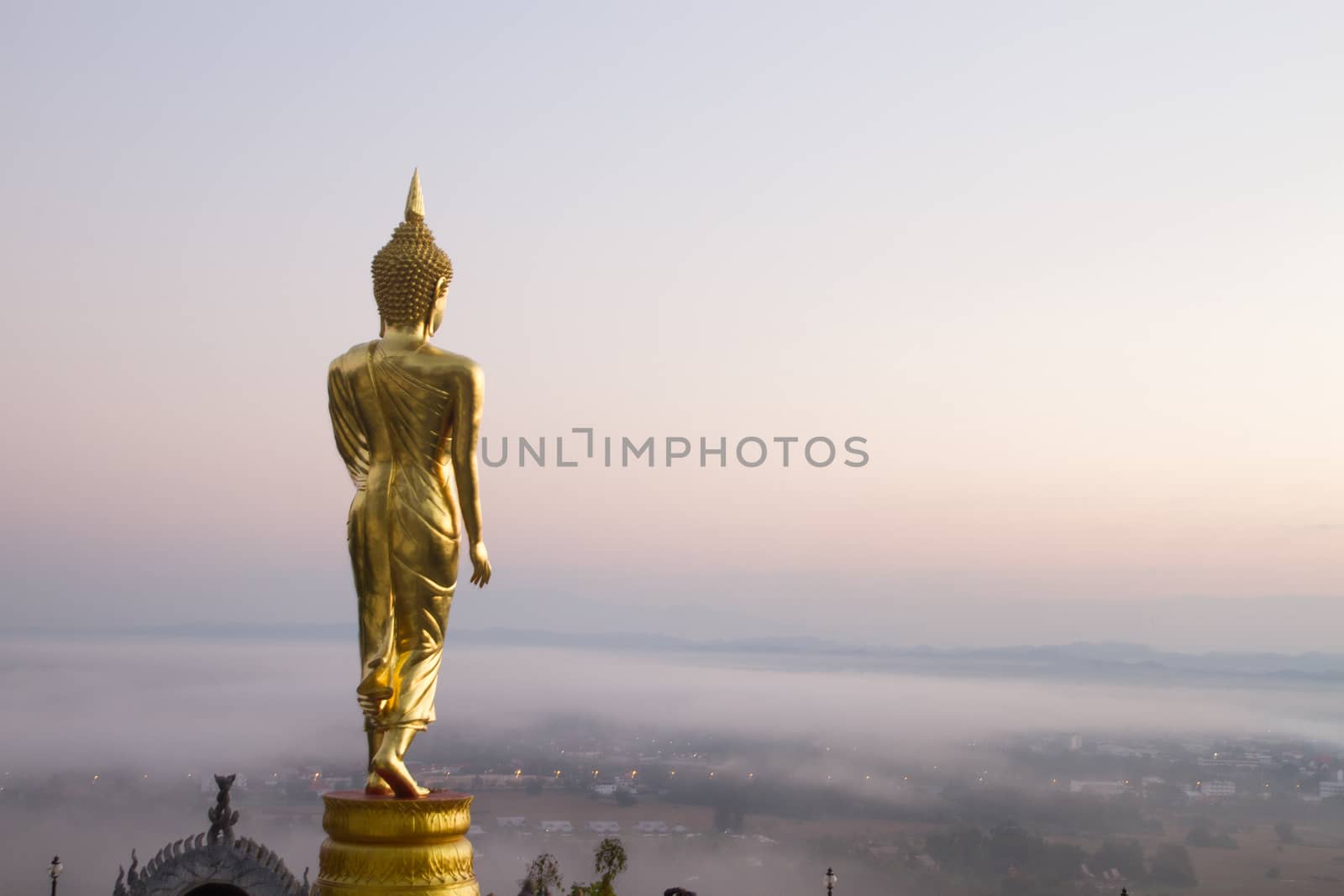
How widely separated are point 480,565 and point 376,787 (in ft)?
5.26

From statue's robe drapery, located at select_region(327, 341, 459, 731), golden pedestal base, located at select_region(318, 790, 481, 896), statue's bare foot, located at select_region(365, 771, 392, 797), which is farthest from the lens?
statue's robe drapery, located at select_region(327, 341, 459, 731)

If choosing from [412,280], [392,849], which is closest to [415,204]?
[412,280]

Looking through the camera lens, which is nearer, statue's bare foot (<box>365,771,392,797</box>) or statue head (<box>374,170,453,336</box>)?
statue's bare foot (<box>365,771,392,797</box>)

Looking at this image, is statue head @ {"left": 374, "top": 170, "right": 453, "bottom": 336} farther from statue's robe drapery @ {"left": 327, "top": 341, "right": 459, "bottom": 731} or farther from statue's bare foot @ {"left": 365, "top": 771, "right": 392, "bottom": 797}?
statue's bare foot @ {"left": 365, "top": 771, "right": 392, "bottom": 797}

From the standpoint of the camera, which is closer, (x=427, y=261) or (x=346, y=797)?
(x=346, y=797)

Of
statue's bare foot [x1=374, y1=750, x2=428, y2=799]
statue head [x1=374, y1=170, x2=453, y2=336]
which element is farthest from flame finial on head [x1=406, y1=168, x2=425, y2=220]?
statue's bare foot [x1=374, y1=750, x2=428, y2=799]

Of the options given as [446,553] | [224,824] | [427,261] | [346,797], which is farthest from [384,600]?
[224,824]

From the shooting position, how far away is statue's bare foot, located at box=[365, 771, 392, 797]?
386 inches

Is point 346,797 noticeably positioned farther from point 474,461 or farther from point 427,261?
point 427,261

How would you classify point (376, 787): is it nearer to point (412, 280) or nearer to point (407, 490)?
point (407, 490)

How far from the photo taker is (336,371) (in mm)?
10266

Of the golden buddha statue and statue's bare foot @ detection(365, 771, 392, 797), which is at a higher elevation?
the golden buddha statue

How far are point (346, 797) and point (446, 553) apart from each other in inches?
67.3

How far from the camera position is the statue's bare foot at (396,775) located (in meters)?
9.73
